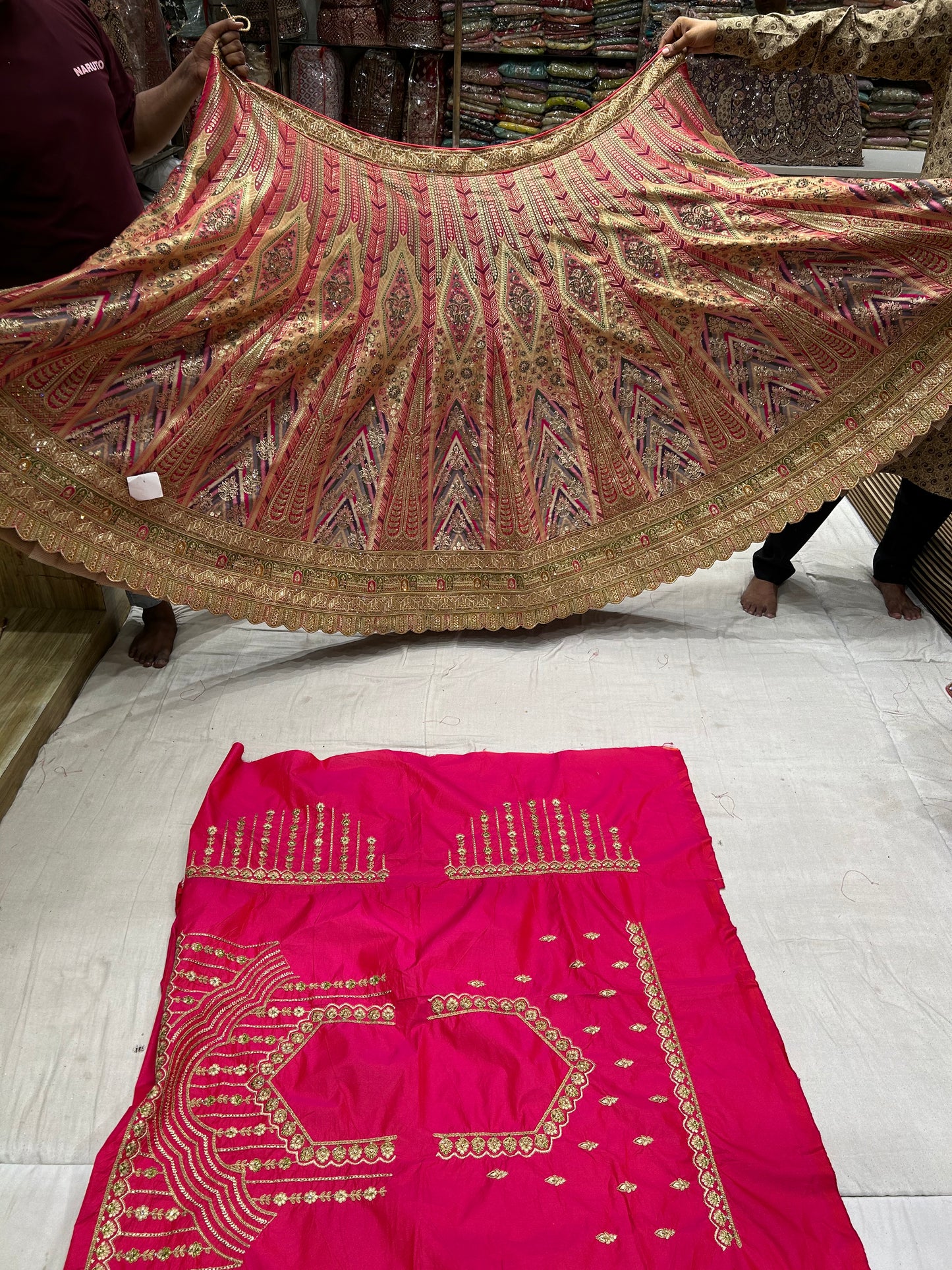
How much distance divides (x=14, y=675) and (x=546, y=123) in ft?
11.5

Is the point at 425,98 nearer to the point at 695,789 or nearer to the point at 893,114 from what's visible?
the point at 893,114

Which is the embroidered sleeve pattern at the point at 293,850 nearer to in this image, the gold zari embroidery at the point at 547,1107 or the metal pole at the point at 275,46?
the gold zari embroidery at the point at 547,1107

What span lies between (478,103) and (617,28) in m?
0.68

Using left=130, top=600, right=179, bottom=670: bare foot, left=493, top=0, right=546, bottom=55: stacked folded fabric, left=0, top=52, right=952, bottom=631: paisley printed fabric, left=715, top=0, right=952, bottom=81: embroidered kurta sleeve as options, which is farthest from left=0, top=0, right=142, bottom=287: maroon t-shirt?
left=493, top=0, right=546, bottom=55: stacked folded fabric

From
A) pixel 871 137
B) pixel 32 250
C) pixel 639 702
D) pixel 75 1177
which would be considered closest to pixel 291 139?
pixel 32 250

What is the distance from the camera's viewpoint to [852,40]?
2.08m

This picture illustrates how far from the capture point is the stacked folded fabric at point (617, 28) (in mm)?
4066

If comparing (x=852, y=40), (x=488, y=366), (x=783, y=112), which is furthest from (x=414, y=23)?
(x=488, y=366)

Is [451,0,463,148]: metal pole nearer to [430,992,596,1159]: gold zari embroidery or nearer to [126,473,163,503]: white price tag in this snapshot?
[126,473,163,503]: white price tag

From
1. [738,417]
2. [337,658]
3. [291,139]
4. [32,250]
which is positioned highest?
[291,139]

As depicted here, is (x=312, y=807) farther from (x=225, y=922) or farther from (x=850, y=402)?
(x=850, y=402)

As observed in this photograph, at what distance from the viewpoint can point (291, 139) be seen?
2.04 m

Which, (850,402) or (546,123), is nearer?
(850,402)

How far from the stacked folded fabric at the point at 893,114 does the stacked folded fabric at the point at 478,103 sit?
1.62 meters
